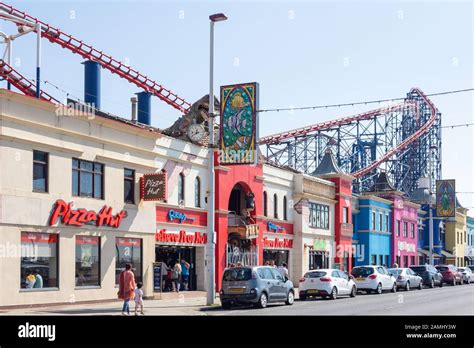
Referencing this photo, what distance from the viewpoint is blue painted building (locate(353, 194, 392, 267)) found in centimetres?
5888

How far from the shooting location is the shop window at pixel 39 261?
25.6 meters

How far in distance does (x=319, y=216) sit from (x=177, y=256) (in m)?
16.7

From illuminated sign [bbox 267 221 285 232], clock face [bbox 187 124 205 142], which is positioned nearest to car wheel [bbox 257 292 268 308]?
clock face [bbox 187 124 205 142]

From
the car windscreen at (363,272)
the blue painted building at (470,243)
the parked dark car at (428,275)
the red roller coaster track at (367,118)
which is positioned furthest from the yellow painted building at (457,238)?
the car windscreen at (363,272)

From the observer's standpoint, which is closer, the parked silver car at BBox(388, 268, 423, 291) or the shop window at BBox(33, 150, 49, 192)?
the shop window at BBox(33, 150, 49, 192)

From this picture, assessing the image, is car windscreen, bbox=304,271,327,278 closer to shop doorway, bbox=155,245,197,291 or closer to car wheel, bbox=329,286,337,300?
car wheel, bbox=329,286,337,300

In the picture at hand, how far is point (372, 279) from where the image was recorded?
3956 cm

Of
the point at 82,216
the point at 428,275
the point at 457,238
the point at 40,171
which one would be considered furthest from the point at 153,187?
the point at 457,238

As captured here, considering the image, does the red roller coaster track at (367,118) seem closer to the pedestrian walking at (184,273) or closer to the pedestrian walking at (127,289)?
the pedestrian walking at (184,273)

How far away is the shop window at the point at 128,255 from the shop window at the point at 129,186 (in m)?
1.67

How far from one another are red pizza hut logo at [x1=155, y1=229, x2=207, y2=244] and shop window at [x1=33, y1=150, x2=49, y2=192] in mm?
7675
